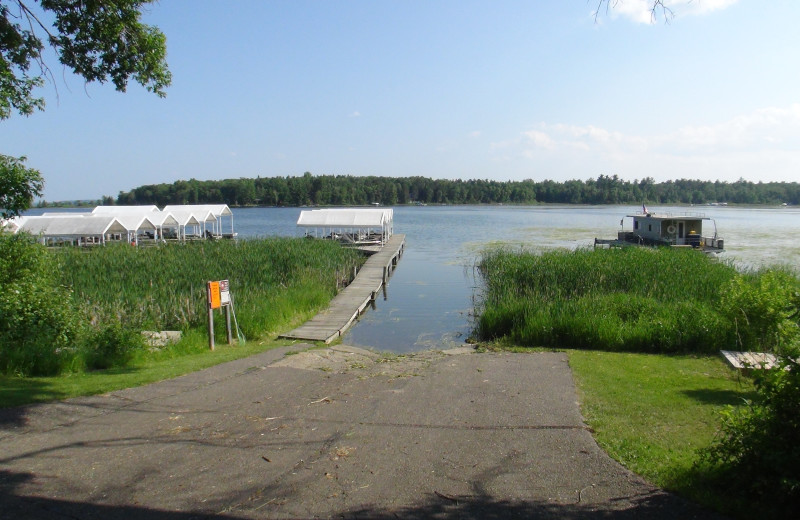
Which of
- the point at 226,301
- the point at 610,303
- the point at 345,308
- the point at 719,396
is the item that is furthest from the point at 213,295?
the point at 610,303

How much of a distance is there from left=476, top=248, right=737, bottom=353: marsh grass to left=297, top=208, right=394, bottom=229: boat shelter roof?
22.6 meters

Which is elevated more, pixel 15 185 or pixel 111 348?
pixel 15 185

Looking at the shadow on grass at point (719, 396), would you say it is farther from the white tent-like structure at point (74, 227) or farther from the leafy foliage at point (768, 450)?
the white tent-like structure at point (74, 227)

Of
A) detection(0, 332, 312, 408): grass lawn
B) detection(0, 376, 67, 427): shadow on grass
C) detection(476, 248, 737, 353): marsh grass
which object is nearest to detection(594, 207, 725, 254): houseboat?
detection(476, 248, 737, 353): marsh grass

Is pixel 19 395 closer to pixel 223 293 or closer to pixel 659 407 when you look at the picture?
pixel 223 293

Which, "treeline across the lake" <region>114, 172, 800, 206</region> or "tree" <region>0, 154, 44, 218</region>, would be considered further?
"treeline across the lake" <region>114, 172, 800, 206</region>

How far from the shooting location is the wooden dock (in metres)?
15.5

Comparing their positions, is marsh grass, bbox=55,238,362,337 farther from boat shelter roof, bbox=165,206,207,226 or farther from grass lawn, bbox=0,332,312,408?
boat shelter roof, bbox=165,206,207,226

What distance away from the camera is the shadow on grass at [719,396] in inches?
314

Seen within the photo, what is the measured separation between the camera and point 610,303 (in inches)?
612

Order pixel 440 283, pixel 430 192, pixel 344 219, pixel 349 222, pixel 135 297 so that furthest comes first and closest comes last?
1. pixel 430 192
2. pixel 344 219
3. pixel 349 222
4. pixel 440 283
5. pixel 135 297

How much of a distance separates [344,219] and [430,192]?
457 feet

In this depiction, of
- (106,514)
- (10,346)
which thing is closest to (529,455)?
(106,514)

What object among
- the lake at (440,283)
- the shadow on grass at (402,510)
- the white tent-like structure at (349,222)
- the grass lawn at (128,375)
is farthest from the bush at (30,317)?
the white tent-like structure at (349,222)
